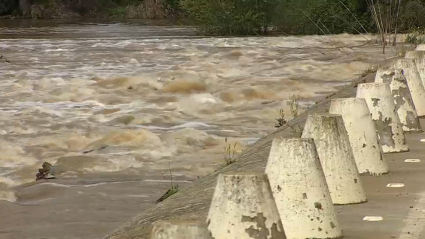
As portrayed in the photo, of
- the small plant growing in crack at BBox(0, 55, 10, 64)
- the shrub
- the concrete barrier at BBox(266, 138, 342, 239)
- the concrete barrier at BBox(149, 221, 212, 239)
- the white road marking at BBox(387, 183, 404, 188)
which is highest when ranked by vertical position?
the concrete barrier at BBox(149, 221, 212, 239)

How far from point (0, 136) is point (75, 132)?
1.23 metres

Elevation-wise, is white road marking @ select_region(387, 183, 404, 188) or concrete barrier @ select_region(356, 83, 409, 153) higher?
concrete barrier @ select_region(356, 83, 409, 153)

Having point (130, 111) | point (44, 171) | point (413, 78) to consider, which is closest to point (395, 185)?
point (413, 78)

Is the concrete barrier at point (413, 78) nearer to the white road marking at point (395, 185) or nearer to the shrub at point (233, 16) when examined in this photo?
the white road marking at point (395, 185)

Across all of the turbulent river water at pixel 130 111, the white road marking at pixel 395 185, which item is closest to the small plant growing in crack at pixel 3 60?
the turbulent river water at pixel 130 111

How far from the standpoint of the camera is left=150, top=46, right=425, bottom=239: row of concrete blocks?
17.3 feet

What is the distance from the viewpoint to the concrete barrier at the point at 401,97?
11492 mm

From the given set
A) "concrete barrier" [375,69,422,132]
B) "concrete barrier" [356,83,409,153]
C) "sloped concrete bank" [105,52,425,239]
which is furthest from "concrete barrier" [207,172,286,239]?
"concrete barrier" [375,69,422,132]

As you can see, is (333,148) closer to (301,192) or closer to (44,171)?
(301,192)

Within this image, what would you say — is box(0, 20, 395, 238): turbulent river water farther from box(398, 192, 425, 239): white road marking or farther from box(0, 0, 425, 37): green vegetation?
box(0, 0, 425, 37): green vegetation

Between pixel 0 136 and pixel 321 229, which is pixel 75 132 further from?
pixel 321 229

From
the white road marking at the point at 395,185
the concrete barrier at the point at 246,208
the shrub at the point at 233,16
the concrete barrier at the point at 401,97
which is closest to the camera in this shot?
the concrete barrier at the point at 246,208

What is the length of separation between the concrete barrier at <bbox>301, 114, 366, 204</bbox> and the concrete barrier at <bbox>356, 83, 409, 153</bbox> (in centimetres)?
239

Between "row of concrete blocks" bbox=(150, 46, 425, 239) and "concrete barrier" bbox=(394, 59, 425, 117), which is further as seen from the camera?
"concrete barrier" bbox=(394, 59, 425, 117)
